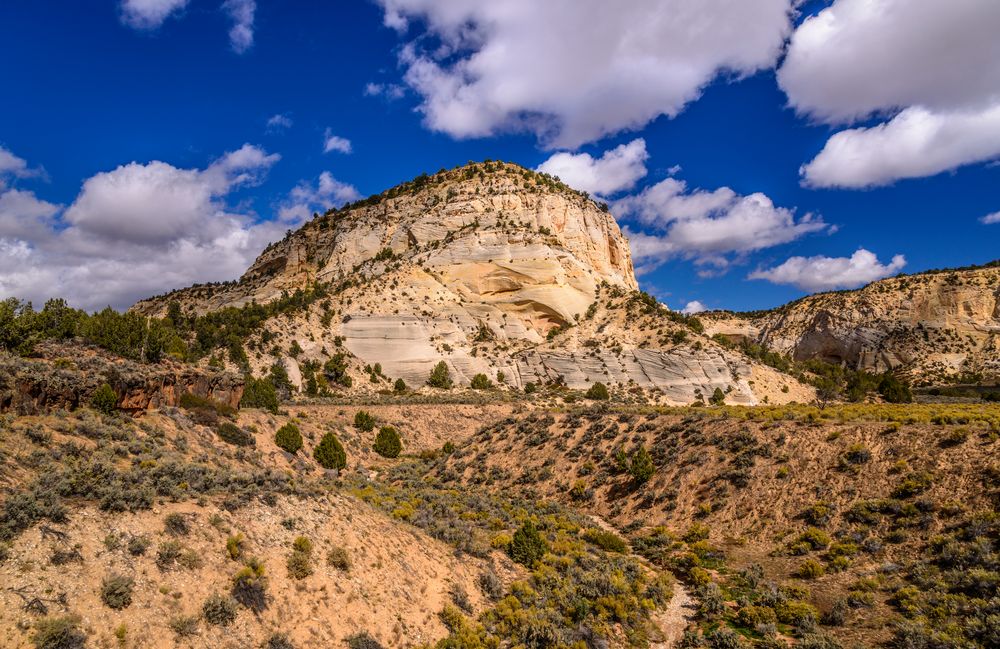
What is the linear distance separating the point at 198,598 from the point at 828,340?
11060cm

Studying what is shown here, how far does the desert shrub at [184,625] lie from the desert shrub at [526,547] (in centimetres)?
972

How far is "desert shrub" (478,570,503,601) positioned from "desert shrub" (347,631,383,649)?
4032mm

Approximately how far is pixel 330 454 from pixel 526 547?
1771cm

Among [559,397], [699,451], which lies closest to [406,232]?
[559,397]

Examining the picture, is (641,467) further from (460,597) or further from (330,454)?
(330,454)

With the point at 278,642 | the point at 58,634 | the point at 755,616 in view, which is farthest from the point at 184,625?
the point at 755,616

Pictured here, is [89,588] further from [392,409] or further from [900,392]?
[900,392]

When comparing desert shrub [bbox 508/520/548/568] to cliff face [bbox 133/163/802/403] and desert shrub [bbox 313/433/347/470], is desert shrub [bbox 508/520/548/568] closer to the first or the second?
desert shrub [bbox 313/433/347/470]

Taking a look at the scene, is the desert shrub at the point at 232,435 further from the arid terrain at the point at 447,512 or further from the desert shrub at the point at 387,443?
the desert shrub at the point at 387,443

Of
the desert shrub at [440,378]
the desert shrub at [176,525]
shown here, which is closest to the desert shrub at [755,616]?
the desert shrub at [176,525]

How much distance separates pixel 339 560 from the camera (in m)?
12.6

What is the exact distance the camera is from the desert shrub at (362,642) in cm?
1067

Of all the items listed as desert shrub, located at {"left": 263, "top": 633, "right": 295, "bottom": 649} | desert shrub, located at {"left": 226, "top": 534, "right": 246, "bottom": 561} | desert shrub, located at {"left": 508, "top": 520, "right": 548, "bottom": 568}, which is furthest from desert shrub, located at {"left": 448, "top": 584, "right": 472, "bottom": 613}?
desert shrub, located at {"left": 226, "top": 534, "right": 246, "bottom": 561}

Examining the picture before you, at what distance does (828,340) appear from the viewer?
96812 mm
